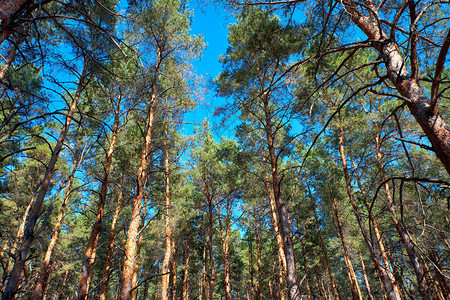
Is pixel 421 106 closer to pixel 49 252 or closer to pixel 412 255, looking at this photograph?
pixel 412 255

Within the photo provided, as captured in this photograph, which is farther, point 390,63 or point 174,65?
point 174,65

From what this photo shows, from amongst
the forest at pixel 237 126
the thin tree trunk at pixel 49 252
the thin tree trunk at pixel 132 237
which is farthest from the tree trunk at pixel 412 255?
the thin tree trunk at pixel 49 252

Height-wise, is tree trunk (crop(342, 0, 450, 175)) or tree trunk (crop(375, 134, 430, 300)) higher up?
tree trunk (crop(342, 0, 450, 175))

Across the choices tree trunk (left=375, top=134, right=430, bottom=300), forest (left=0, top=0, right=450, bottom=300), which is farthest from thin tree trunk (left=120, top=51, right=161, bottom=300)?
tree trunk (left=375, top=134, right=430, bottom=300)

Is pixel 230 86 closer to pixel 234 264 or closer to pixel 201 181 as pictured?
pixel 201 181

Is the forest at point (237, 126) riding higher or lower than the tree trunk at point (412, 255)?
higher

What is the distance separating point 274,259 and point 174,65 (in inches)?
802

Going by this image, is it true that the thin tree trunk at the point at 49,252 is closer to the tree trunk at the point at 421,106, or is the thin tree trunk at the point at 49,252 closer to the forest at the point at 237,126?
the forest at the point at 237,126

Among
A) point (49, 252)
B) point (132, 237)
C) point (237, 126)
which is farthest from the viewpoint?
point (237, 126)

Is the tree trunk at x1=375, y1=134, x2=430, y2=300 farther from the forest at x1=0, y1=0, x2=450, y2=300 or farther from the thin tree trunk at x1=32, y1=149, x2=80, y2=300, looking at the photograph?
the thin tree trunk at x1=32, y1=149, x2=80, y2=300

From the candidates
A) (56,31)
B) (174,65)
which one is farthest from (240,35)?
(56,31)

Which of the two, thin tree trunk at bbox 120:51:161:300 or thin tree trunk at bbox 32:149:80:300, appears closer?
thin tree trunk at bbox 120:51:161:300

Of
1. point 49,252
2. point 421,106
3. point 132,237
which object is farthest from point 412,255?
point 49,252

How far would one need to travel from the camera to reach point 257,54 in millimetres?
6766
